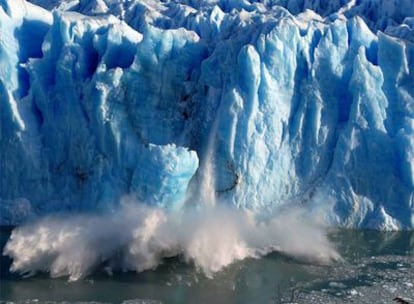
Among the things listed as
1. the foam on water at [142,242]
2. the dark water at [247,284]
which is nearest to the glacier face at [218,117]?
the foam on water at [142,242]

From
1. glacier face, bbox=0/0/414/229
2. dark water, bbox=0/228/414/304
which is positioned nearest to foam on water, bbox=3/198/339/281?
dark water, bbox=0/228/414/304

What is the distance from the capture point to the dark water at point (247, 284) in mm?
6340

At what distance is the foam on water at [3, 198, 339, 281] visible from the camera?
7074 millimetres

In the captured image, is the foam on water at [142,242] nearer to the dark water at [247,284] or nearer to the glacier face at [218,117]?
the dark water at [247,284]

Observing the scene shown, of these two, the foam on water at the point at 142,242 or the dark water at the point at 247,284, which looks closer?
the dark water at the point at 247,284

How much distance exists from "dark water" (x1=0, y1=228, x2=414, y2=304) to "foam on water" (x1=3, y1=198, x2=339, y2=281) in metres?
0.15

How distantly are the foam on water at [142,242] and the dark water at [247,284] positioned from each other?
153mm

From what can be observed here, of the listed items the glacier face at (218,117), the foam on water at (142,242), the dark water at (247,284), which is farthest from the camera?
the glacier face at (218,117)

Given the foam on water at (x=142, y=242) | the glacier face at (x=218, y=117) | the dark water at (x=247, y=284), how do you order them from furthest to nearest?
the glacier face at (x=218, y=117) → the foam on water at (x=142, y=242) → the dark water at (x=247, y=284)

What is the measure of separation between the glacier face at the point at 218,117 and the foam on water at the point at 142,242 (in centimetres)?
50

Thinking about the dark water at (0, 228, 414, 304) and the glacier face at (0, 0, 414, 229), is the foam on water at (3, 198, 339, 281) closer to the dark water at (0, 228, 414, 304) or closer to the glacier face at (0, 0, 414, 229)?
the dark water at (0, 228, 414, 304)

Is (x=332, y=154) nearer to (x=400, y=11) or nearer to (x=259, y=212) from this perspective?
(x=259, y=212)

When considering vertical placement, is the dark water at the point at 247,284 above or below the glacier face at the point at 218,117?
below

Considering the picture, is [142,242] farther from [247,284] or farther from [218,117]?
[218,117]
